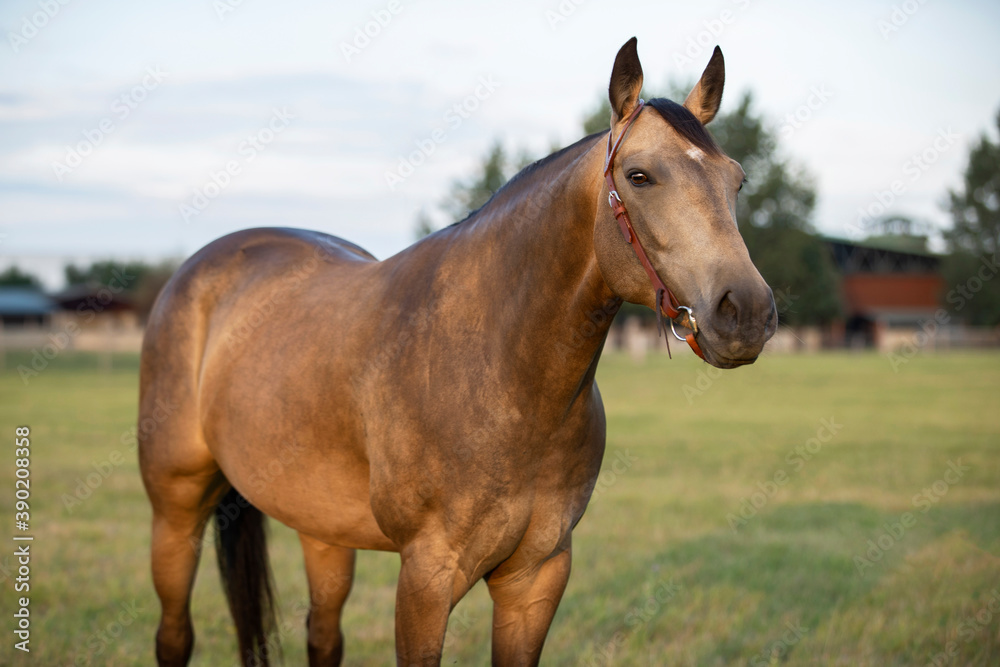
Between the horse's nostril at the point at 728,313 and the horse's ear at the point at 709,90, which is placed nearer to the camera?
the horse's nostril at the point at 728,313

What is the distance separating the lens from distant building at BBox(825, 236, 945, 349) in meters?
57.1

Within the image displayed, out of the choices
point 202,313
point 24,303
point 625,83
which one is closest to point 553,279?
point 625,83

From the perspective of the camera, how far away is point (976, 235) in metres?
53.6

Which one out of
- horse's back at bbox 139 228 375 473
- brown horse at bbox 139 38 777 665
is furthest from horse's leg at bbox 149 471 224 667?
brown horse at bbox 139 38 777 665

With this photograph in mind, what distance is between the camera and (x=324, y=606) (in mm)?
3773

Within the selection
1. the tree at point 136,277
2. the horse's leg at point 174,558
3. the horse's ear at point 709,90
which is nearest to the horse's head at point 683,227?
the horse's ear at point 709,90

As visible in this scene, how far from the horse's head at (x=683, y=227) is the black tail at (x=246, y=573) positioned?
282 cm

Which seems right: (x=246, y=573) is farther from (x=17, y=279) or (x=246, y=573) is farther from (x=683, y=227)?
(x=17, y=279)

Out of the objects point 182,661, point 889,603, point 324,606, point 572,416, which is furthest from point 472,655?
point 889,603

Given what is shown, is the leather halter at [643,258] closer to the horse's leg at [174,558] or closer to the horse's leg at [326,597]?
the horse's leg at [326,597]

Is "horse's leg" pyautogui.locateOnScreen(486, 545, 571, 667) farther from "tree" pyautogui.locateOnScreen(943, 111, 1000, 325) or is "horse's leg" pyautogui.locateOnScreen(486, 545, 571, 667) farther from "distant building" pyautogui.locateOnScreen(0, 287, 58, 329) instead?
"distant building" pyautogui.locateOnScreen(0, 287, 58, 329)

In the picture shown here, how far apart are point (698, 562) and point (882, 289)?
200ft

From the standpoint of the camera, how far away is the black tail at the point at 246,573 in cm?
395

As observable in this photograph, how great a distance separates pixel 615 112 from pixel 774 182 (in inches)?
1911
